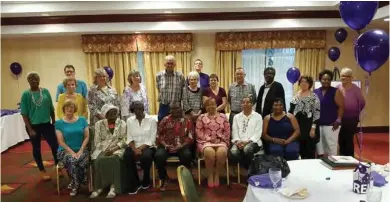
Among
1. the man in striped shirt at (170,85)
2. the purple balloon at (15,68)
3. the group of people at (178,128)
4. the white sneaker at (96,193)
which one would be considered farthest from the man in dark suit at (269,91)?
the purple balloon at (15,68)

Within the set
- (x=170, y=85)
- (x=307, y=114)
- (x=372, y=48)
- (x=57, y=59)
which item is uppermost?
(x=57, y=59)

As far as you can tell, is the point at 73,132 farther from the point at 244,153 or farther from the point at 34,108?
the point at 244,153

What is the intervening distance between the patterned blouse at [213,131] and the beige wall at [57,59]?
2.99 metres

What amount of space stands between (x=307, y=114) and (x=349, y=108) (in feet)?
1.85

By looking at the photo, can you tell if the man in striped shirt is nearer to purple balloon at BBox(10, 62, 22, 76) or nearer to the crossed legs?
the crossed legs

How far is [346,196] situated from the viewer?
168 centimetres

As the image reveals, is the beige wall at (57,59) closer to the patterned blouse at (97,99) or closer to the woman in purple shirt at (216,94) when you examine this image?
the woman in purple shirt at (216,94)

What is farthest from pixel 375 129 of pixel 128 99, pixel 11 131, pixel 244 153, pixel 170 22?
pixel 11 131

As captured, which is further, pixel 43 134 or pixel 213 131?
pixel 43 134

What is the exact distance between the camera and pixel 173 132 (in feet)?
11.5

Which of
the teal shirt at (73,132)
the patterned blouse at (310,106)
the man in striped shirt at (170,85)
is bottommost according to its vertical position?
the teal shirt at (73,132)

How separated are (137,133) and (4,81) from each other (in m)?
4.60

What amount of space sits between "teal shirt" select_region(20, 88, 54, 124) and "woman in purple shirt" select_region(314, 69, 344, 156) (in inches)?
131

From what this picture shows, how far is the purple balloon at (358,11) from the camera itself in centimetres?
239
